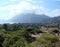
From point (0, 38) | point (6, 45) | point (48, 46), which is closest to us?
point (48, 46)

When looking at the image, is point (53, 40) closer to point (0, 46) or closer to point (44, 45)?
point (44, 45)

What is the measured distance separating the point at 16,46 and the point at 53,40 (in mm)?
14156

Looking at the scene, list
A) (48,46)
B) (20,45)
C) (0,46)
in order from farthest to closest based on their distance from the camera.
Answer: (0,46)
(48,46)
(20,45)

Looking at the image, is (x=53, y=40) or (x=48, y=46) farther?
(x=53, y=40)

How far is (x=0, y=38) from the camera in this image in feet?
187

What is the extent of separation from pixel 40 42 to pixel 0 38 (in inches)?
751

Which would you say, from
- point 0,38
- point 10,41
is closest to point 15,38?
point 10,41

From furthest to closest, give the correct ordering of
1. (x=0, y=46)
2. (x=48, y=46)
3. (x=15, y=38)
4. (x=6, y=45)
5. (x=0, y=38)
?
(x=0, y=38)
(x=0, y=46)
(x=15, y=38)
(x=6, y=45)
(x=48, y=46)

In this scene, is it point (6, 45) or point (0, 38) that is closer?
point (6, 45)

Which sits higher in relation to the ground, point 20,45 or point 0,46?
point 20,45

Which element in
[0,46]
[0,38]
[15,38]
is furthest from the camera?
[0,38]

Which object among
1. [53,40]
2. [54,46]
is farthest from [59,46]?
[53,40]

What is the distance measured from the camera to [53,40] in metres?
47.0

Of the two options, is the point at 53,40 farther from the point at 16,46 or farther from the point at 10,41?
the point at 16,46
